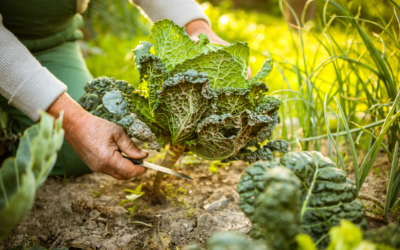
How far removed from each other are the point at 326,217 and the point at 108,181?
4.84 feet

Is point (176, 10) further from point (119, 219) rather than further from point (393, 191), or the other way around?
point (393, 191)

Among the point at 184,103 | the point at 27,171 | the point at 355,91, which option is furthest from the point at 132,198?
the point at 355,91

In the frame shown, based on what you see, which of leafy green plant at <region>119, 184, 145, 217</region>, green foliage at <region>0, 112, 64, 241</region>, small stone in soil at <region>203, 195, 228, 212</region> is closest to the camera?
green foliage at <region>0, 112, 64, 241</region>

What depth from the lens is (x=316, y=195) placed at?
0.91m

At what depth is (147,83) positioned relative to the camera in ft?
4.21

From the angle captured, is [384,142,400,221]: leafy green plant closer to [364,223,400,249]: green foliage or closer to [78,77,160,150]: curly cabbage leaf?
[364,223,400,249]: green foliage

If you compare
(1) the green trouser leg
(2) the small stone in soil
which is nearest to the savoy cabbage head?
(2) the small stone in soil

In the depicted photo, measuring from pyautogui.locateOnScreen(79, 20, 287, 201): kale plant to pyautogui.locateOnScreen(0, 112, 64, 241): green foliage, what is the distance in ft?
1.40

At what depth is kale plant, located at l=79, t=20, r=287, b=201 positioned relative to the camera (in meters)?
1.16

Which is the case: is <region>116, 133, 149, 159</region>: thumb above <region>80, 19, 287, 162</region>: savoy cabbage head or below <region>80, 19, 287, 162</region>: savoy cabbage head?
below

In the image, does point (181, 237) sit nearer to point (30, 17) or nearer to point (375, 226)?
point (375, 226)

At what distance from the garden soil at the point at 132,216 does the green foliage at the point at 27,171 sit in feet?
1.96

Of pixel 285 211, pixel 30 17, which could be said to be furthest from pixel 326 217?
pixel 30 17

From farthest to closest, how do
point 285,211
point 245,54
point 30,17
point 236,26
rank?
point 236,26 → point 30,17 → point 245,54 → point 285,211
